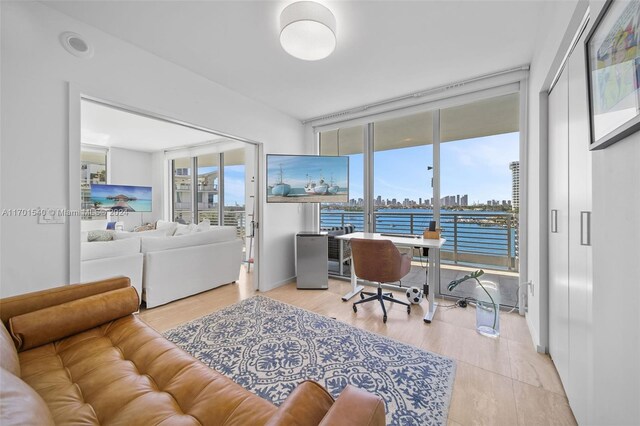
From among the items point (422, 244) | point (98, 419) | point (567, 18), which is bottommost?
point (98, 419)

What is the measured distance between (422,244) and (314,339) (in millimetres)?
1438

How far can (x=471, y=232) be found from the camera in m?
3.32

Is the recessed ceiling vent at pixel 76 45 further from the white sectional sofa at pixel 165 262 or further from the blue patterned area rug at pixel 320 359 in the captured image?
the blue patterned area rug at pixel 320 359

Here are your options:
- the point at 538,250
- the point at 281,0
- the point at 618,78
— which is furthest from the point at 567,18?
the point at 281,0

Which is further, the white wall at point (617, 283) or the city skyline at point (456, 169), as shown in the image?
the city skyline at point (456, 169)

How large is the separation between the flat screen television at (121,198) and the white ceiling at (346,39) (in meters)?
5.11

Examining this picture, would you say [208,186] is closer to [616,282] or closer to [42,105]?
[42,105]

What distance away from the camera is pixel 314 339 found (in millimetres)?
2189

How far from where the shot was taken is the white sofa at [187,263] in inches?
115

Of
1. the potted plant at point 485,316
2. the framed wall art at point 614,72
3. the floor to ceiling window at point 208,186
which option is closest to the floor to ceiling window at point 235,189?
the floor to ceiling window at point 208,186

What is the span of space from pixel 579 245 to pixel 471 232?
6.85ft

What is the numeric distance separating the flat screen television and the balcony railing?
20.3 ft

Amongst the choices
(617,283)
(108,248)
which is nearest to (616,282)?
(617,283)

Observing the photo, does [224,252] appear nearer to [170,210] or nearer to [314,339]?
[314,339]
